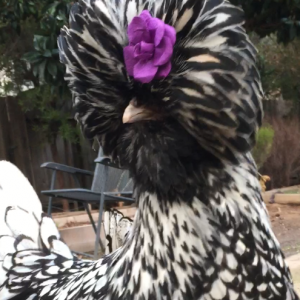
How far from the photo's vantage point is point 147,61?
95 centimetres

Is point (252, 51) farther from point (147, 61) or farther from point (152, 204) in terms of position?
point (152, 204)

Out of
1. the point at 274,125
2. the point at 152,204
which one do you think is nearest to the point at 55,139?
the point at 274,125

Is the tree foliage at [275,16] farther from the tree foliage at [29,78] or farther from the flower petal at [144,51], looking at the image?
the flower petal at [144,51]

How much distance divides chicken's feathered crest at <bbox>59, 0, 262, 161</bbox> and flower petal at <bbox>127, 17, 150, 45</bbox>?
0.12ft

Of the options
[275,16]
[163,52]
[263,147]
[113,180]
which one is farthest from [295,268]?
[263,147]

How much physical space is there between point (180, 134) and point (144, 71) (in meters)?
0.15

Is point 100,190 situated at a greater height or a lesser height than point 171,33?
lesser

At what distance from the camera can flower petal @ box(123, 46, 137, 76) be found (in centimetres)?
97

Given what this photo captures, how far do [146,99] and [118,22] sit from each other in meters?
0.18

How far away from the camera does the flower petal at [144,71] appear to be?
0.94m

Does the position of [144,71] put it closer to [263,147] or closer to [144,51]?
Answer: [144,51]

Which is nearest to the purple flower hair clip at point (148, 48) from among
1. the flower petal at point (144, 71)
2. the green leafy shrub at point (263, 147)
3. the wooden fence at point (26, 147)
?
the flower petal at point (144, 71)

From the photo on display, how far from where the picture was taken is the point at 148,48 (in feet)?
3.15

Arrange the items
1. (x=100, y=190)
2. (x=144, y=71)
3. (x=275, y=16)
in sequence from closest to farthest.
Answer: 1. (x=144, y=71)
2. (x=275, y=16)
3. (x=100, y=190)
